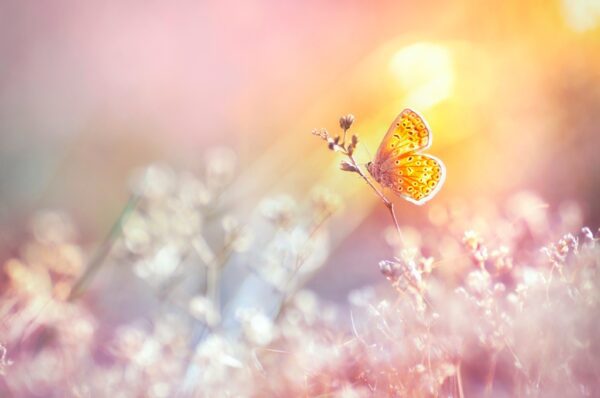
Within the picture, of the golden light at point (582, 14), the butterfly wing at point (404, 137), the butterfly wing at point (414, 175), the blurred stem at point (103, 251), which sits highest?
the golden light at point (582, 14)

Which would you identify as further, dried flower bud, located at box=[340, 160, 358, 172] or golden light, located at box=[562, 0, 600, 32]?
golden light, located at box=[562, 0, 600, 32]

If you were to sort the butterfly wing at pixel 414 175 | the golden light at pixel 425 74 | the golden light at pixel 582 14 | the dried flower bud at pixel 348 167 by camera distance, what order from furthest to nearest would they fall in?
the golden light at pixel 425 74, the golden light at pixel 582 14, the butterfly wing at pixel 414 175, the dried flower bud at pixel 348 167

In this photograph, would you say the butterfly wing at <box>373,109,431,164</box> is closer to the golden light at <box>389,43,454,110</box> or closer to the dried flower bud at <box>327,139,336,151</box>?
the dried flower bud at <box>327,139,336,151</box>

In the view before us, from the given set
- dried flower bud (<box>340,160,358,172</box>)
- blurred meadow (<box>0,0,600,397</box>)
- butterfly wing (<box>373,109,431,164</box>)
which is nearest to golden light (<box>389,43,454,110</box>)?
blurred meadow (<box>0,0,600,397</box>)

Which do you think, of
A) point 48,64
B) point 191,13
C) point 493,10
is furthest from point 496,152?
point 48,64

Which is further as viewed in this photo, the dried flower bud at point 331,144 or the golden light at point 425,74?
the golden light at point 425,74

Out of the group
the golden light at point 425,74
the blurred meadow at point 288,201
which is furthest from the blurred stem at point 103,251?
the golden light at point 425,74

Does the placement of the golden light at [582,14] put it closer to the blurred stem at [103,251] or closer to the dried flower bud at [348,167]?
the dried flower bud at [348,167]
